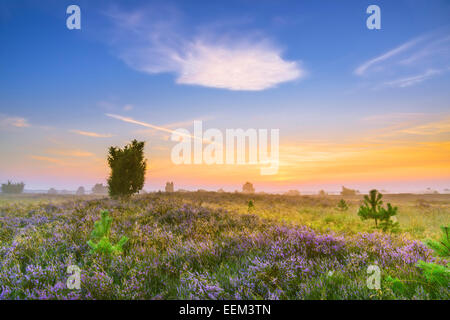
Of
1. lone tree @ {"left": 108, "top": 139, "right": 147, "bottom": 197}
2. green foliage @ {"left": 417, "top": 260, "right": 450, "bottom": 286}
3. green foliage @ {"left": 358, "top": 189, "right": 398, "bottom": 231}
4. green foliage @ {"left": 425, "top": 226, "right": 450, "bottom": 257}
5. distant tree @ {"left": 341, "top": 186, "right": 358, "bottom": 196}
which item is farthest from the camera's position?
distant tree @ {"left": 341, "top": 186, "right": 358, "bottom": 196}

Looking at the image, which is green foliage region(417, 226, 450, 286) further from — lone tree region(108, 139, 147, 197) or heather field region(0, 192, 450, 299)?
lone tree region(108, 139, 147, 197)

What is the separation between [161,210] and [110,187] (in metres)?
11.4

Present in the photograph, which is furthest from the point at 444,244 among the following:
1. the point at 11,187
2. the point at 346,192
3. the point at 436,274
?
the point at 11,187

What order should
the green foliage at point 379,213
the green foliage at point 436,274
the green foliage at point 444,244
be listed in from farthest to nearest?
the green foliage at point 379,213 → the green foliage at point 444,244 → the green foliage at point 436,274

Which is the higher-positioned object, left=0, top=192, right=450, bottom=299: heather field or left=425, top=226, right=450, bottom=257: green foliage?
left=425, top=226, right=450, bottom=257: green foliage

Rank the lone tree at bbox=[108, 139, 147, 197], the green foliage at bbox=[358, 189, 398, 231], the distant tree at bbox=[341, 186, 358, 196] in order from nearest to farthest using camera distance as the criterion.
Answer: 1. the green foliage at bbox=[358, 189, 398, 231]
2. the lone tree at bbox=[108, 139, 147, 197]
3. the distant tree at bbox=[341, 186, 358, 196]

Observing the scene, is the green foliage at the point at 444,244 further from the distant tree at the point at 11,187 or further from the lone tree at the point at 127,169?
the distant tree at the point at 11,187

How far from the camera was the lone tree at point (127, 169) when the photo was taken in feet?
58.4

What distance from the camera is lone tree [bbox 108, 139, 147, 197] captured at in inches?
701

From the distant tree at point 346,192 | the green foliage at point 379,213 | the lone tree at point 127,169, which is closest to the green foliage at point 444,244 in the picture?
the green foliage at point 379,213

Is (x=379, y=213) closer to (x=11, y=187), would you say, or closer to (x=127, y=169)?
(x=127, y=169)

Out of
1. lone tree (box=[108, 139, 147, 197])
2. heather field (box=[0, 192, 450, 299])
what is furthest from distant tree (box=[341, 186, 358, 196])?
heather field (box=[0, 192, 450, 299])
